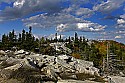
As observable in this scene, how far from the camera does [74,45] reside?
13438 cm

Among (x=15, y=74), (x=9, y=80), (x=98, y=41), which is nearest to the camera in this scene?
(x=9, y=80)

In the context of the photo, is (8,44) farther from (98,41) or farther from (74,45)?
(98,41)

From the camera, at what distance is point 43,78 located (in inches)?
923

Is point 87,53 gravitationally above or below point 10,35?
below

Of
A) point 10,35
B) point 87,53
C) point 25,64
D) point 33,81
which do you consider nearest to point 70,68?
point 25,64

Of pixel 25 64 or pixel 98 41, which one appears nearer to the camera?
pixel 25 64

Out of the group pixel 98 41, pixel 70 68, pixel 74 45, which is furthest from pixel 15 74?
pixel 98 41

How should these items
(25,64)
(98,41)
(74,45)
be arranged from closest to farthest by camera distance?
(25,64), (74,45), (98,41)

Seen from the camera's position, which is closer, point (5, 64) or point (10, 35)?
point (5, 64)

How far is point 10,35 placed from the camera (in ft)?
391

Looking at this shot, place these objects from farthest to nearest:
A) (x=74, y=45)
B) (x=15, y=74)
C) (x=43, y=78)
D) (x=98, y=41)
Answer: (x=98, y=41)
(x=74, y=45)
(x=43, y=78)
(x=15, y=74)

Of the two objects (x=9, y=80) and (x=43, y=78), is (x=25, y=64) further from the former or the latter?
(x=9, y=80)

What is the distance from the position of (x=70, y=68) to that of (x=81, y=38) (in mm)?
106414

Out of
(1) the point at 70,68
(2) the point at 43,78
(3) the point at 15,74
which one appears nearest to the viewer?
(3) the point at 15,74
